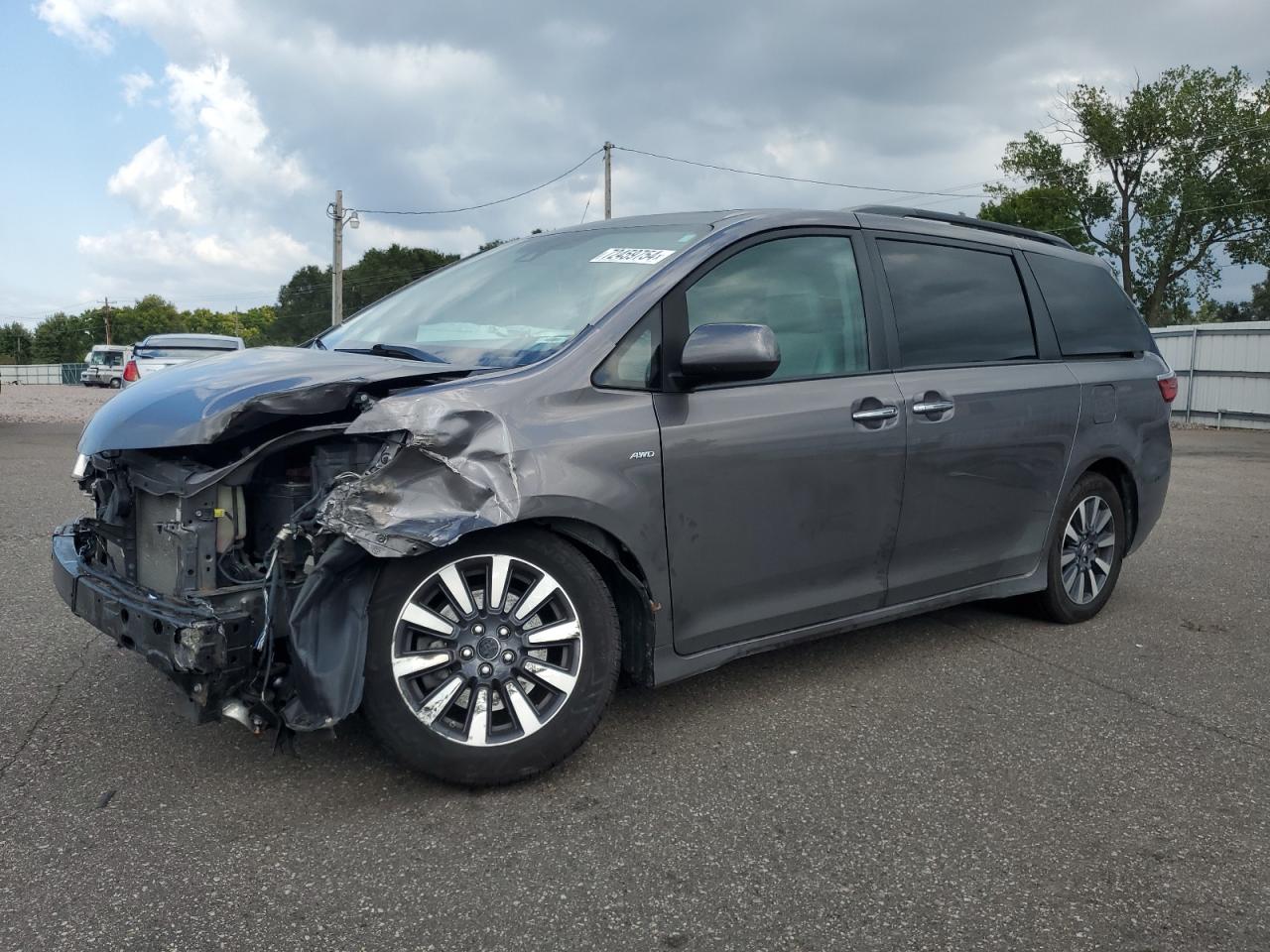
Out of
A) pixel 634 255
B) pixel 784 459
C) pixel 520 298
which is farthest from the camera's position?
pixel 520 298

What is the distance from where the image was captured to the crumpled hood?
9.55ft

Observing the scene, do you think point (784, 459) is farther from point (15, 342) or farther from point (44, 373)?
point (15, 342)

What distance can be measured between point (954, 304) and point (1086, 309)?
41.5 inches

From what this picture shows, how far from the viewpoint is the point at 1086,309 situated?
16.3 ft

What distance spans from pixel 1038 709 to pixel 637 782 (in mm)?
1645

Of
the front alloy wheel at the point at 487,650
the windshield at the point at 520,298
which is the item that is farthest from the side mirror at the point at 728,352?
the front alloy wheel at the point at 487,650

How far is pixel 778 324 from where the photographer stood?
371cm

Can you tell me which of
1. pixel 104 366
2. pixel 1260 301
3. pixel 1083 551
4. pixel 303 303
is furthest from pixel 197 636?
pixel 303 303

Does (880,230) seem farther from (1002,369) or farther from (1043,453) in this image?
(1043,453)

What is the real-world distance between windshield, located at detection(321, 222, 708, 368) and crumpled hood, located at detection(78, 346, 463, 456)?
29cm

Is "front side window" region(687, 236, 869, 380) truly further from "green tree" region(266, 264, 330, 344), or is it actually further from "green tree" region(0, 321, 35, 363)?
"green tree" region(0, 321, 35, 363)

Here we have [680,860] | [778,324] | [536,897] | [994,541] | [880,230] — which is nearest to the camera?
[536,897]

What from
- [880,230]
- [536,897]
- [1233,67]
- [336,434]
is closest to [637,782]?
[536,897]

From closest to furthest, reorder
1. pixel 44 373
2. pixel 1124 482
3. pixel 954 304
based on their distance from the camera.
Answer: pixel 954 304, pixel 1124 482, pixel 44 373
